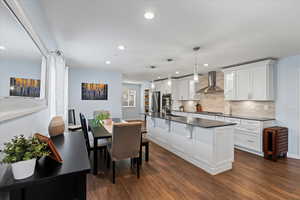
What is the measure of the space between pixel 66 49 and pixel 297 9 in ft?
13.3

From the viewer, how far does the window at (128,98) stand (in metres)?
9.48

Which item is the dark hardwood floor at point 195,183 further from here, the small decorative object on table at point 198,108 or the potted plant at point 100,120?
the small decorative object on table at point 198,108

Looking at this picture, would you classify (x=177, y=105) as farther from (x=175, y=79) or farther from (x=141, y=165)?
(x=141, y=165)

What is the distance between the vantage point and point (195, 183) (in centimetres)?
236

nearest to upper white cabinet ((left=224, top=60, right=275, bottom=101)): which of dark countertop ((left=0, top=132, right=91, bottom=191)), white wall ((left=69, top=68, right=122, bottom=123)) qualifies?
white wall ((left=69, top=68, right=122, bottom=123))

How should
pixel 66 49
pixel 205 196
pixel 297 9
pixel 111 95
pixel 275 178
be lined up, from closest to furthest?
pixel 297 9
pixel 205 196
pixel 275 178
pixel 66 49
pixel 111 95

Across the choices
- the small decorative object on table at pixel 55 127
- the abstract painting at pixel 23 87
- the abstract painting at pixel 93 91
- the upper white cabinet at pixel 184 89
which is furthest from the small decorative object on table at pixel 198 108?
the abstract painting at pixel 23 87

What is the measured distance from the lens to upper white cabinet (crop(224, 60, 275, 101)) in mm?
3783

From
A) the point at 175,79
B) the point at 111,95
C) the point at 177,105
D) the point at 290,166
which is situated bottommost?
the point at 290,166

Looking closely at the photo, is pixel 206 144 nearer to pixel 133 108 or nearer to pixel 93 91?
pixel 93 91

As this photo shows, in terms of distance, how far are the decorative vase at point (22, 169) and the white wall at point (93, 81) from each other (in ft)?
16.3

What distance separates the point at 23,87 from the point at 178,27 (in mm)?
2096

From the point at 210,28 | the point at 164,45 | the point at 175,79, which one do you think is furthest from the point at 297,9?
the point at 175,79

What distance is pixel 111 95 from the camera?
237 inches
